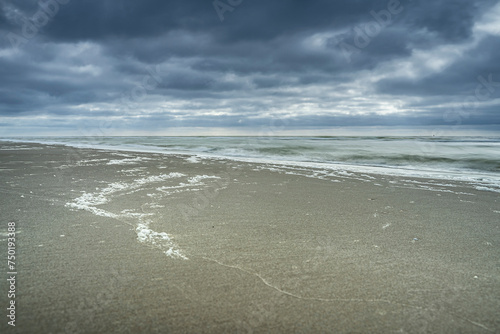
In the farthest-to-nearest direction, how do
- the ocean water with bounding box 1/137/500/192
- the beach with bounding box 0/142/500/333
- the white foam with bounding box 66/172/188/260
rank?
the ocean water with bounding box 1/137/500/192
the white foam with bounding box 66/172/188/260
the beach with bounding box 0/142/500/333

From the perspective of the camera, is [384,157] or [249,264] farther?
[384,157]

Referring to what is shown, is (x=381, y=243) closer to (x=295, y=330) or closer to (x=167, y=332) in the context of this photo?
(x=295, y=330)

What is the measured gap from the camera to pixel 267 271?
2.44 meters

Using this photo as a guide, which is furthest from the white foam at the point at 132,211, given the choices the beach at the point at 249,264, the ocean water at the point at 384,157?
the ocean water at the point at 384,157

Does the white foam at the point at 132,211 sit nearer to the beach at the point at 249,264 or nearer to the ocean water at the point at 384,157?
the beach at the point at 249,264

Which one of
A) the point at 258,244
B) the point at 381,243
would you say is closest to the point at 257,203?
the point at 258,244

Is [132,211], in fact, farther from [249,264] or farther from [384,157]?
[384,157]

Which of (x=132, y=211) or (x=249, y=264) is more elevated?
(x=132, y=211)

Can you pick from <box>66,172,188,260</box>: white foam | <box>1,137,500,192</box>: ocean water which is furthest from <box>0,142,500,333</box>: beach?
<box>1,137,500,192</box>: ocean water

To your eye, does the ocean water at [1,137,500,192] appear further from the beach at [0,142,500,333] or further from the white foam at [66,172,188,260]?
the white foam at [66,172,188,260]

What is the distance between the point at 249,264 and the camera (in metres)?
2.56

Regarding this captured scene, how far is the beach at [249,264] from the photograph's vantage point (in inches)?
73.5

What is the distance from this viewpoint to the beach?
187 centimetres

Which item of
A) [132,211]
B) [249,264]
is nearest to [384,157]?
[132,211]
